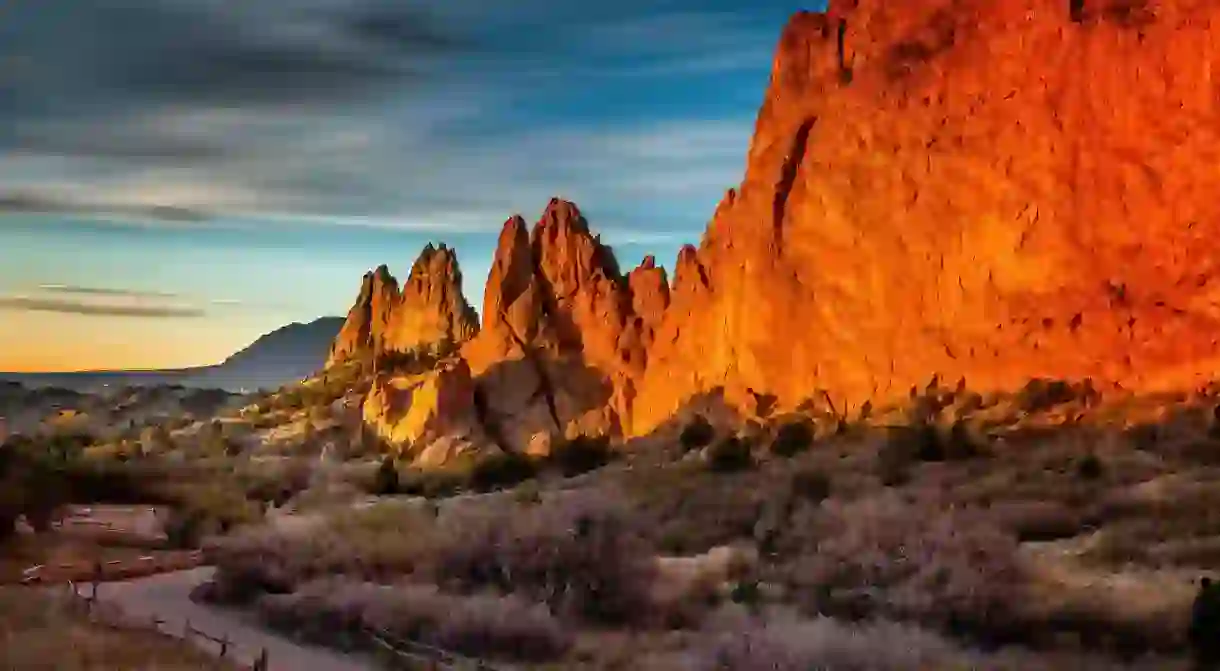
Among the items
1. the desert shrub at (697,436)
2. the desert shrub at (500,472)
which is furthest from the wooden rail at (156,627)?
the desert shrub at (697,436)

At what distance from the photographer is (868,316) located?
41562 mm

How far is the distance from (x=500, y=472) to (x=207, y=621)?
24.4 meters

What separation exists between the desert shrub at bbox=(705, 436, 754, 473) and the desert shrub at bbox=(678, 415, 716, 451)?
627 centimetres

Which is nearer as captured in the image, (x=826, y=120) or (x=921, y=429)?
(x=921, y=429)

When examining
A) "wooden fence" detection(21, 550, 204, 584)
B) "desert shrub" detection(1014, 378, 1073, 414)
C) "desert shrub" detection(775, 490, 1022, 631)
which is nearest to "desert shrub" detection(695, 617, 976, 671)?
"desert shrub" detection(775, 490, 1022, 631)

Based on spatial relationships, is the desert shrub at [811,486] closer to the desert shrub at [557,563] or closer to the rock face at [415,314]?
the desert shrub at [557,563]

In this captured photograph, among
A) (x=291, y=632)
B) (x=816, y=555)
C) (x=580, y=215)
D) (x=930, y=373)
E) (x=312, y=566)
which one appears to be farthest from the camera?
(x=580, y=215)

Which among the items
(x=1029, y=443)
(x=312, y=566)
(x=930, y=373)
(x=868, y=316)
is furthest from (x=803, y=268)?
(x=312, y=566)

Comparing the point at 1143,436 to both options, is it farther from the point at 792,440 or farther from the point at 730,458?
the point at 730,458

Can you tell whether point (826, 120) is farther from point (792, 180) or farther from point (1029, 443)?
point (1029, 443)

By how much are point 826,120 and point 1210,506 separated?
28103 millimetres

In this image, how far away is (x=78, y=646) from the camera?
14.1 meters

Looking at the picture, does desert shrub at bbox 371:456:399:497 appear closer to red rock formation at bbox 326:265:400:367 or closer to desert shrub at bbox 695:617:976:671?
desert shrub at bbox 695:617:976:671

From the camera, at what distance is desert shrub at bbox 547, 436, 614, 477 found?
42.1 m
